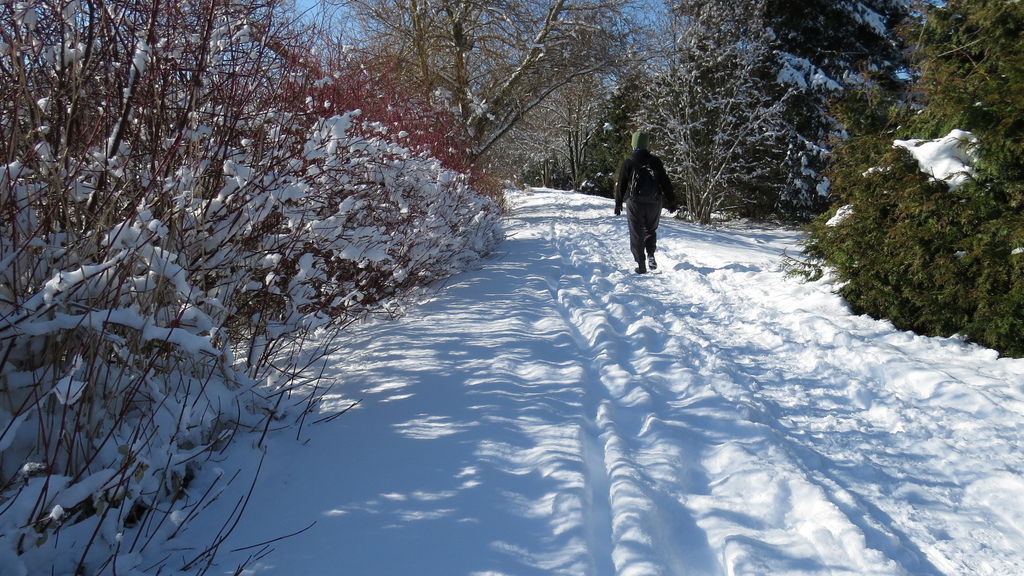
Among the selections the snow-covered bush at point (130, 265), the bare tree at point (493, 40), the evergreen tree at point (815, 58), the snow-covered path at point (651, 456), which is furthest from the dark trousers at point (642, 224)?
the evergreen tree at point (815, 58)

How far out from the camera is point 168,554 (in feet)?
5.84

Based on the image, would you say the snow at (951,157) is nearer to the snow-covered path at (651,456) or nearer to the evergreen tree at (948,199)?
the evergreen tree at (948,199)

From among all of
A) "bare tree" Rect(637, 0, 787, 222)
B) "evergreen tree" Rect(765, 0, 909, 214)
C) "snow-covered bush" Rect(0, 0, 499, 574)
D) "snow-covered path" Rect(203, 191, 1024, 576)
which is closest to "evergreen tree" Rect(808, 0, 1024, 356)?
"snow-covered path" Rect(203, 191, 1024, 576)

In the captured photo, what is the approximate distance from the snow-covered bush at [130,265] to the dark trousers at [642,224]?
4.36 meters

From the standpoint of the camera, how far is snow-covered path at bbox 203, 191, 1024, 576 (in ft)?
6.19

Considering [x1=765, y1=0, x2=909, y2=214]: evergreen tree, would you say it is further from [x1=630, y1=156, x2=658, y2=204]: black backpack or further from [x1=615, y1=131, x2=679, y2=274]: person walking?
[x1=630, y1=156, x2=658, y2=204]: black backpack

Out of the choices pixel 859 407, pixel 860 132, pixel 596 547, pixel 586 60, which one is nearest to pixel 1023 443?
pixel 859 407

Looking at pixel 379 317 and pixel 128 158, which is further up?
pixel 128 158

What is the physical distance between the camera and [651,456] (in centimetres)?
249

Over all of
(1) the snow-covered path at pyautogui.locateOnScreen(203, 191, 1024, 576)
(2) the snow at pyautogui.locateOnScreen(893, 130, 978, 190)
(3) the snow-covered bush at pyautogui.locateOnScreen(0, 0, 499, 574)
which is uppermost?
(2) the snow at pyautogui.locateOnScreen(893, 130, 978, 190)

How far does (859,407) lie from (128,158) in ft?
13.1

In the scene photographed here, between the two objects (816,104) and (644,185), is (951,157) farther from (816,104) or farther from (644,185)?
(816,104)

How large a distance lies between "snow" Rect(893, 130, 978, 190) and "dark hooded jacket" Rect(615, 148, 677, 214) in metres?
2.85

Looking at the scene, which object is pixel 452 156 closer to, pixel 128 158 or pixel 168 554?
pixel 128 158
